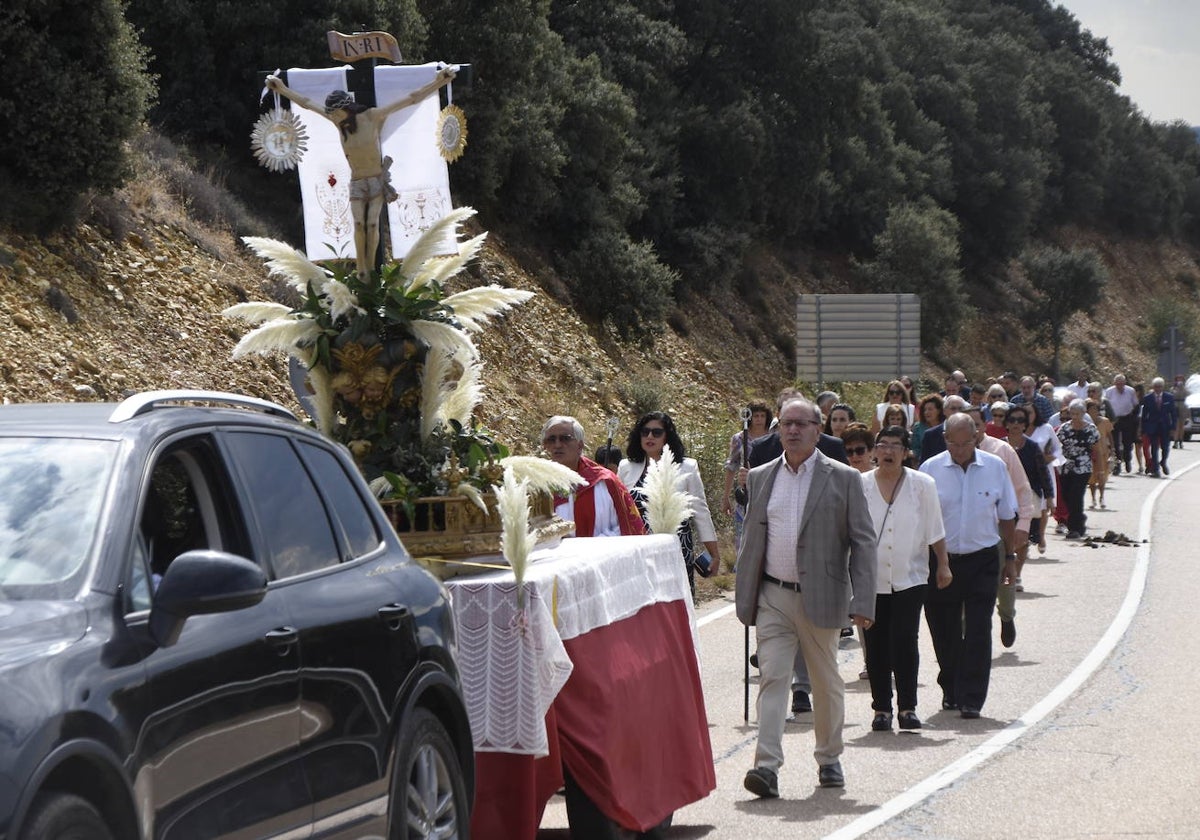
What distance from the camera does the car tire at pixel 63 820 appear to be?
3643 mm

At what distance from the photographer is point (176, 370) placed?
20.2 meters

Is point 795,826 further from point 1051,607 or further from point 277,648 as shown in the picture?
point 1051,607

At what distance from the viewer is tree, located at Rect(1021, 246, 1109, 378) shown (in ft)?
227

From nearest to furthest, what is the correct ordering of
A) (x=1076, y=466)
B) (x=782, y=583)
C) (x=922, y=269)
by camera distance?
(x=782, y=583) < (x=1076, y=466) < (x=922, y=269)

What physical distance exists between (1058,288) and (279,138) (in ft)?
206

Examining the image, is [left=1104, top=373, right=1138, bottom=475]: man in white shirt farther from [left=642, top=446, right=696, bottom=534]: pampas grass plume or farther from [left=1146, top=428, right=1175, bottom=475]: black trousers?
[left=642, top=446, right=696, bottom=534]: pampas grass plume

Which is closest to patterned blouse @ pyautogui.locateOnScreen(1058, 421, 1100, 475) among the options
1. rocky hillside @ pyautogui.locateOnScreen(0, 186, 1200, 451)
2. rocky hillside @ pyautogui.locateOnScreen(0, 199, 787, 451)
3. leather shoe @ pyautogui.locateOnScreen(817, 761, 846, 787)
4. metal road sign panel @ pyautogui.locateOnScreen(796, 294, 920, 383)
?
rocky hillside @ pyautogui.locateOnScreen(0, 186, 1200, 451)

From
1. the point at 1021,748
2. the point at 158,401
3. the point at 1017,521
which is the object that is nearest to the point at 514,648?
the point at 158,401

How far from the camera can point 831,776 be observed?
9516 millimetres

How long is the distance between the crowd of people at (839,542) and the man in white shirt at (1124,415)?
23.2 meters

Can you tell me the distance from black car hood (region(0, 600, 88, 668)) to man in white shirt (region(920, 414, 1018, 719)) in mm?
8574

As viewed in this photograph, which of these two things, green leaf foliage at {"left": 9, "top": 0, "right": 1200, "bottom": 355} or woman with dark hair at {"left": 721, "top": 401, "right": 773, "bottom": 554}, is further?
green leaf foliage at {"left": 9, "top": 0, "right": 1200, "bottom": 355}

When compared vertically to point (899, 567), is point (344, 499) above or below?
above

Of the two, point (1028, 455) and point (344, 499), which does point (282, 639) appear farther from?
point (1028, 455)
